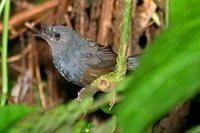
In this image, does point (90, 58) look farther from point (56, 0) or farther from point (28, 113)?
point (28, 113)

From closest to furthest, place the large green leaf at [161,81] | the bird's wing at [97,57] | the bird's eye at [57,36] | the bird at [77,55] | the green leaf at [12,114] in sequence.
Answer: the large green leaf at [161,81] < the green leaf at [12,114] < the bird at [77,55] < the bird's wing at [97,57] < the bird's eye at [57,36]

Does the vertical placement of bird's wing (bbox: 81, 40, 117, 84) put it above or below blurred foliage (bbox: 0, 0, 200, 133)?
below

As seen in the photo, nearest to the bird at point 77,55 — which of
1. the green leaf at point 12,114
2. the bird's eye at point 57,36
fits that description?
the bird's eye at point 57,36

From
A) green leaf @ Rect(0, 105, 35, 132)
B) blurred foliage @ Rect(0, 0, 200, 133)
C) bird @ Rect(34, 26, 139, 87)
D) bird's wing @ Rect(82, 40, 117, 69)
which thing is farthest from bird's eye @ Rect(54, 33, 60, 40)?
blurred foliage @ Rect(0, 0, 200, 133)

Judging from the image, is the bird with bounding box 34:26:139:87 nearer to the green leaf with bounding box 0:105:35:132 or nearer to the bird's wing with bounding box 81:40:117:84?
the bird's wing with bounding box 81:40:117:84

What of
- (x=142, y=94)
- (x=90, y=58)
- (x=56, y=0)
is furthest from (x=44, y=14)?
(x=142, y=94)

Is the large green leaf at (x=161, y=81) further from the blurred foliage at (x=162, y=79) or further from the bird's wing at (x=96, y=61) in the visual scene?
the bird's wing at (x=96, y=61)

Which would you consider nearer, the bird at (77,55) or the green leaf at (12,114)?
the green leaf at (12,114)
